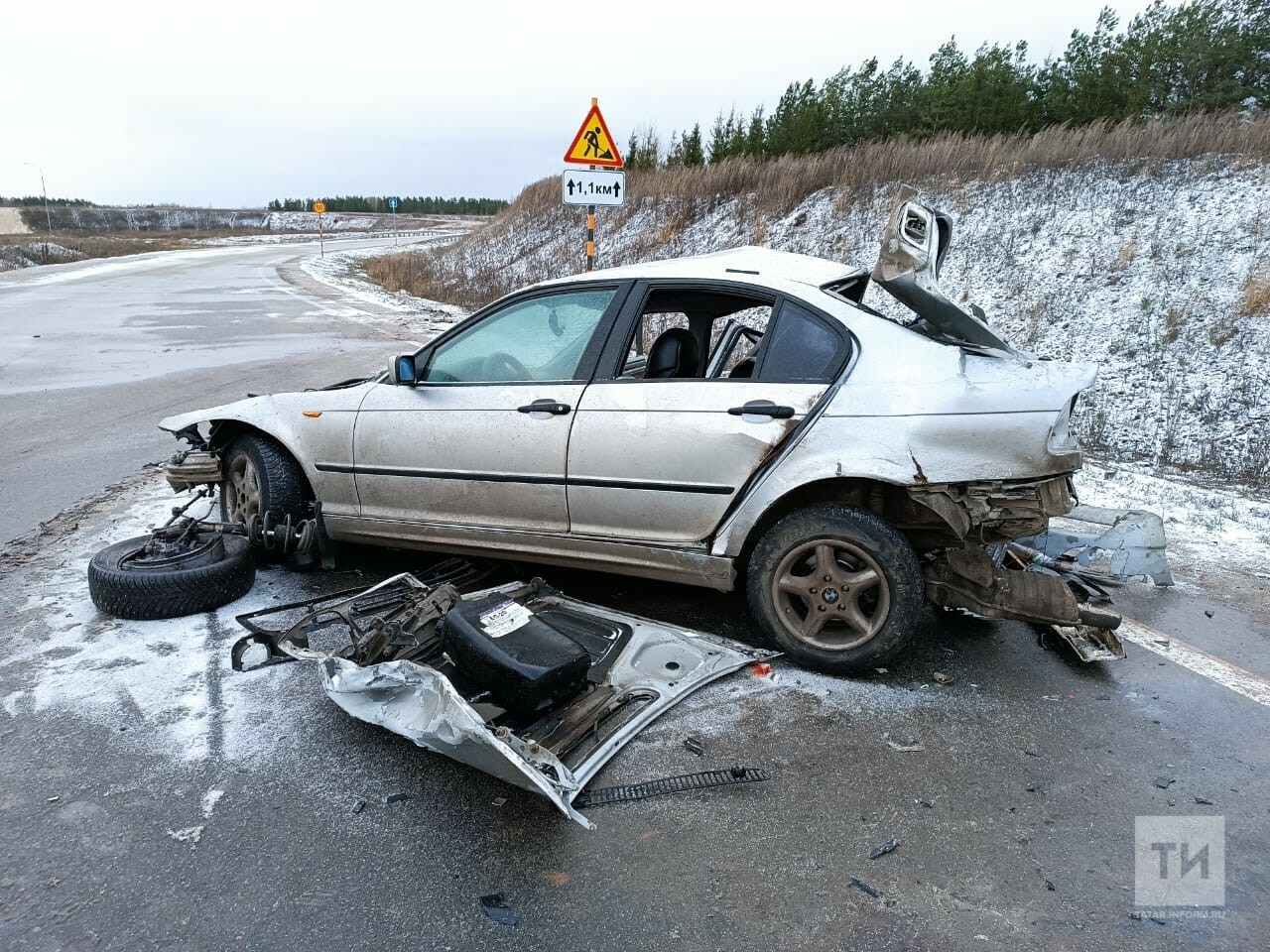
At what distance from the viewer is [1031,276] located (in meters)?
12.1

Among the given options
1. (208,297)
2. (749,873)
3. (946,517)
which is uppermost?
(208,297)

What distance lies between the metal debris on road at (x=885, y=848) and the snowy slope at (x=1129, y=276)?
19.1ft

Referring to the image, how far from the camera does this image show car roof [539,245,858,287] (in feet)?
12.5

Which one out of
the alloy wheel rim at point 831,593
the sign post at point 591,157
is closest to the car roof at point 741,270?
the alloy wheel rim at point 831,593

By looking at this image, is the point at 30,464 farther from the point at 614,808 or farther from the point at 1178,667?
the point at 1178,667

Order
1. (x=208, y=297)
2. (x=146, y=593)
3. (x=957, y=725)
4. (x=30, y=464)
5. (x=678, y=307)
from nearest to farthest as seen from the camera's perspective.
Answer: (x=957, y=725), (x=146, y=593), (x=678, y=307), (x=30, y=464), (x=208, y=297)

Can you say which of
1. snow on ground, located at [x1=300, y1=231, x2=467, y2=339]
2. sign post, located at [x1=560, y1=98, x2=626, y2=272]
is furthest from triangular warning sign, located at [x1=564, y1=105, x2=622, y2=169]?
snow on ground, located at [x1=300, y1=231, x2=467, y2=339]

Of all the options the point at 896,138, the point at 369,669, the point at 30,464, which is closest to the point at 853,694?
the point at 369,669

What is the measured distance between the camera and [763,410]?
3.47 meters

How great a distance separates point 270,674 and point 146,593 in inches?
35.3

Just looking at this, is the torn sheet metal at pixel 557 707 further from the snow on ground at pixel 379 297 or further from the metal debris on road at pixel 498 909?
the snow on ground at pixel 379 297

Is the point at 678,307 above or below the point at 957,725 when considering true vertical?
above

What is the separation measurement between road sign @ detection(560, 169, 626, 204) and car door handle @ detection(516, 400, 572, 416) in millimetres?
6700

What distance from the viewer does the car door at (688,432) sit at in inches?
137
